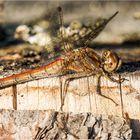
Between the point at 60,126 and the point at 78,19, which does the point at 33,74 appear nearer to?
the point at 60,126

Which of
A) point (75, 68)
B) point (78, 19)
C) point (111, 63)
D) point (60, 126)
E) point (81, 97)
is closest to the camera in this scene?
point (60, 126)

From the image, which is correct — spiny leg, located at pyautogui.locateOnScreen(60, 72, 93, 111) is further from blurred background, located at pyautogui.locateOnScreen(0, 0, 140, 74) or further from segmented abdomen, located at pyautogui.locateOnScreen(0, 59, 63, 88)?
blurred background, located at pyautogui.locateOnScreen(0, 0, 140, 74)

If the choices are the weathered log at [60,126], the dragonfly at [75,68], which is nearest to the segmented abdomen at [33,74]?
the dragonfly at [75,68]

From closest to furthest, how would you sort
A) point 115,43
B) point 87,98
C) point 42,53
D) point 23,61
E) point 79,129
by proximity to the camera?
point 79,129 → point 87,98 → point 23,61 → point 42,53 → point 115,43

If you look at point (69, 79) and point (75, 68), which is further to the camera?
point (75, 68)

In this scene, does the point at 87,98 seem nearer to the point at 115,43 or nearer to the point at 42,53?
the point at 42,53

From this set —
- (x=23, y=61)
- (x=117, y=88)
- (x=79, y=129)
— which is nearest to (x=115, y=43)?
(x=23, y=61)

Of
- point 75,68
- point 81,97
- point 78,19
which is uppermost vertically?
point 78,19

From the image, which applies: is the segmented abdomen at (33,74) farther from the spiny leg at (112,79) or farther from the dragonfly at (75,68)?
the spiny leg at (112,79)

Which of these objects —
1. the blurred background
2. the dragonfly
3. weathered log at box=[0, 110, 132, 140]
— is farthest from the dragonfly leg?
the blurred background

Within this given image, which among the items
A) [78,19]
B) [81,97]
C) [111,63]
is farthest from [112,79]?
[78,19]
